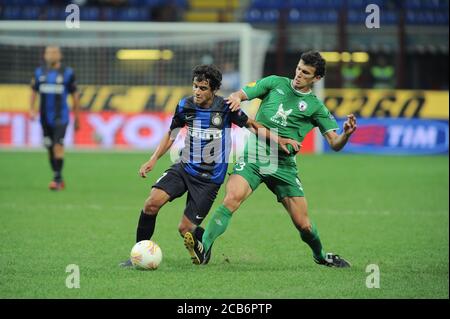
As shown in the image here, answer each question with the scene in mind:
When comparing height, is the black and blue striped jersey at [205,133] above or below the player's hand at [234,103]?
below

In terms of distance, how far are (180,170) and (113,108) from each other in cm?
1286

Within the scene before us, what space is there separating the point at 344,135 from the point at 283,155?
64 cm

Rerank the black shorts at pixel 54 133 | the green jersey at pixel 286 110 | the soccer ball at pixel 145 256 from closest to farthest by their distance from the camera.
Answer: the soccer ball at pixel 145 256 → the green jersey at pixel 286 110 → the black shorts at pixel 54 133

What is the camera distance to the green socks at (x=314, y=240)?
759 cm

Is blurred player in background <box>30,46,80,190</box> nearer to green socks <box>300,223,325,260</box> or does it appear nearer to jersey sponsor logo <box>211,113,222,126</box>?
jersey sponsor logo <box>211,113,222,126</box>

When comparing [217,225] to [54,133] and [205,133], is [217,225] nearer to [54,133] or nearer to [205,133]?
[205,133]

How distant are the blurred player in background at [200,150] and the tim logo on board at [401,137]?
12.9 m

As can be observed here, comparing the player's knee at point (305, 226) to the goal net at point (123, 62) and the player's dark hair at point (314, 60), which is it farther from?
the goal net at point (123, 62)

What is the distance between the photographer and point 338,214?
1155 centimetres

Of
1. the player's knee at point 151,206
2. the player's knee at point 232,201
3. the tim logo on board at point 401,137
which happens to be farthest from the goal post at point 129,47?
the player's knee at point 151,206

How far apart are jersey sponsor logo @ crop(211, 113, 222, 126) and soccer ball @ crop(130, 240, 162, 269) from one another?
48.0 inches

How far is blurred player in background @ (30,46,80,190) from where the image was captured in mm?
13523

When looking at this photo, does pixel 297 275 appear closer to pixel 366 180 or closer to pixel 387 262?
pixel 387 262

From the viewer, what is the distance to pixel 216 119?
760 cm
